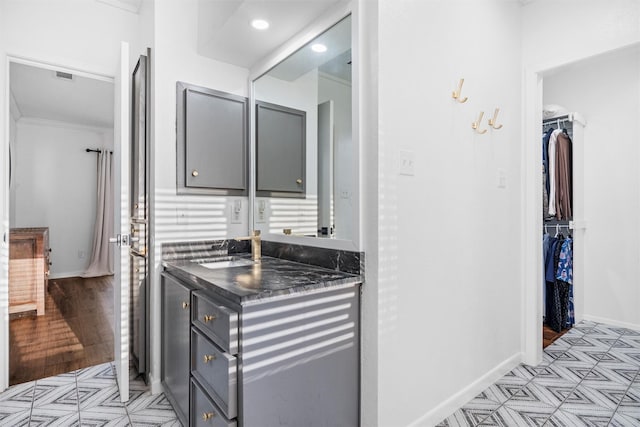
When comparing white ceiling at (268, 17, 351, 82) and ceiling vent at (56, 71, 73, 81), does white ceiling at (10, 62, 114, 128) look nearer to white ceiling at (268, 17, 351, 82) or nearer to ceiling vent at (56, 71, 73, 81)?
ceiling vent at (56, 71, 73, 81)

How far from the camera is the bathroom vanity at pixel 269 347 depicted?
1291 mm

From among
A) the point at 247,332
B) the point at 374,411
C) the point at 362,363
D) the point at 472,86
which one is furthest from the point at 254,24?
the point at 374,411

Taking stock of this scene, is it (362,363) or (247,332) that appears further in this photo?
(362,363)

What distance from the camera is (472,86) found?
205 centimetres

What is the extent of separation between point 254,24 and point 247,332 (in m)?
1.57

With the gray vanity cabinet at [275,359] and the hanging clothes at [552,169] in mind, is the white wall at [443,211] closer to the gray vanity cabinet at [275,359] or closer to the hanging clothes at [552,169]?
the gray vanity cabinet at [275,359]

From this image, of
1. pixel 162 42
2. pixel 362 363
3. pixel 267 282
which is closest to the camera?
pixel 267 282

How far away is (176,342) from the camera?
1.88 meters

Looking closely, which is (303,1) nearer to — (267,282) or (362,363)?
(267,282)

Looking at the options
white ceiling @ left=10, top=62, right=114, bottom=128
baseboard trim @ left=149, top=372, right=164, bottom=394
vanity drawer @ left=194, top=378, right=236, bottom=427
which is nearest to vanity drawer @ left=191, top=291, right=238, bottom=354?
vanity drawer @ left=194, top=378, right=236, bottom=427

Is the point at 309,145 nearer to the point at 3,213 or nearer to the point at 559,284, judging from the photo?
the point at 3,213

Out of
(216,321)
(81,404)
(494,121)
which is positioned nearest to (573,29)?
(494,121)

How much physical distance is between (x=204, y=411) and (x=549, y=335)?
290cm

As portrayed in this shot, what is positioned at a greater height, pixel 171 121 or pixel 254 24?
pixel 254 24
